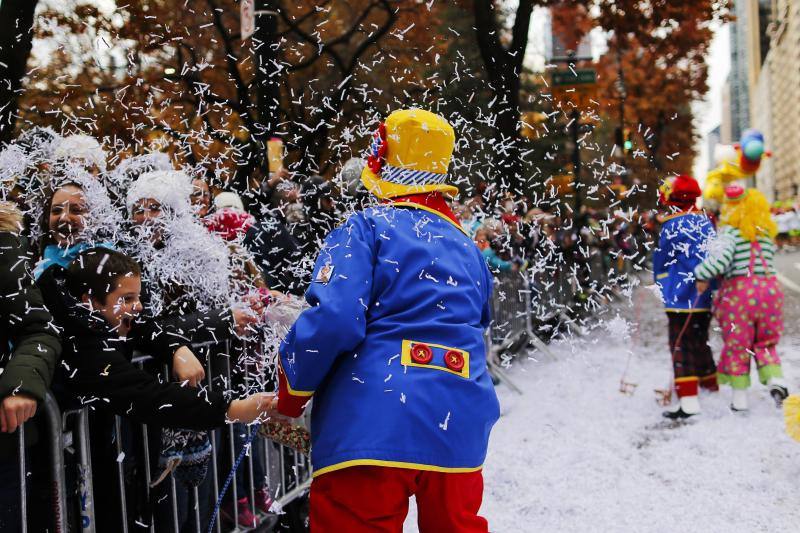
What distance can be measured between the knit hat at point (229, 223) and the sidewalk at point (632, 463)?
234 cm

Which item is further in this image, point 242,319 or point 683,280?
point 683,280

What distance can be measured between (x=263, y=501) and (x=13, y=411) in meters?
1.84

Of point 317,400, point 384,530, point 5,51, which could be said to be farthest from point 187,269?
point 5,51

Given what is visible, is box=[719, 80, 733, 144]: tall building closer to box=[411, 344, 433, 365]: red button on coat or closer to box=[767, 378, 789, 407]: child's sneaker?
box=[767, 378, 789, 407]: child's sneaker

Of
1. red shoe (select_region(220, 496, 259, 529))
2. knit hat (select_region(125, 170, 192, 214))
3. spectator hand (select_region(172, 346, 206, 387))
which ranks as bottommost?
red shoe (select_region(220, 496, 259, 529))

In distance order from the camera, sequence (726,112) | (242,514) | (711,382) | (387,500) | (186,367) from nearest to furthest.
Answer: (387,500) < (186,367) < (242,514) < (711,382) < (726,112)

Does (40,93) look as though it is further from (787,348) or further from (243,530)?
(787,348)

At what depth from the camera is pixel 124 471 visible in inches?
113

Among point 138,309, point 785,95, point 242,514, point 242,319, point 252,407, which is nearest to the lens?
point 252,407

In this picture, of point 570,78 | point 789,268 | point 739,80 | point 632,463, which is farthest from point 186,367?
point 739,80

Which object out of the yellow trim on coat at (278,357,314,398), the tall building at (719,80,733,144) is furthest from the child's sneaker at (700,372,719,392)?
the tall building at (719,80,733,144)

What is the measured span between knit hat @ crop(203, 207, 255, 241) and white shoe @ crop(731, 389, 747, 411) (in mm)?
4419

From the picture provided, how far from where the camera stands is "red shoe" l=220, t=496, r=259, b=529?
3482 mm

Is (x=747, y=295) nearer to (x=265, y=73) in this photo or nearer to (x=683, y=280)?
(x=683, y=280)
